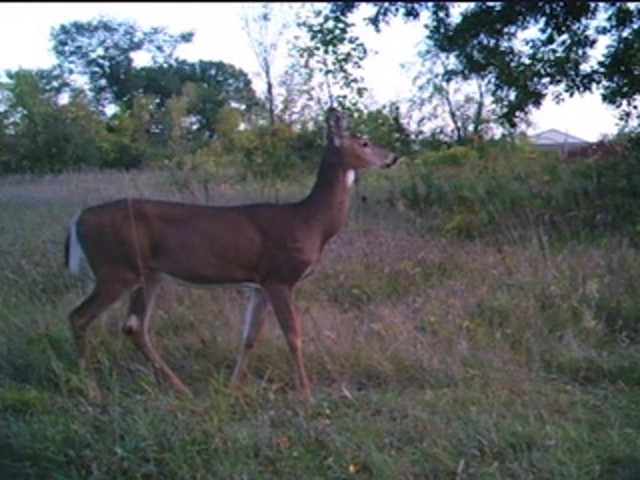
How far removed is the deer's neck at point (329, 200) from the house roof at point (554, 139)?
6523 millimetres

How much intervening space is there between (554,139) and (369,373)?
10037 millimetres

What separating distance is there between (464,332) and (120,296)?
2.44 metres

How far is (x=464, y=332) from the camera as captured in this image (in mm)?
6973

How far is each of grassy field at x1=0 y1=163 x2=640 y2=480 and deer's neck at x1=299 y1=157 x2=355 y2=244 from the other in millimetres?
720

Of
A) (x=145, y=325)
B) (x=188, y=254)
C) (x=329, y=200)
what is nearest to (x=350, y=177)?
(x=329, y=200)

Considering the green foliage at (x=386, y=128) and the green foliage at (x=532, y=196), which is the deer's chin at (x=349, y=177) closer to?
the green foliage at (x=532, y=196)

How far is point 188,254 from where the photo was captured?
6879 mm

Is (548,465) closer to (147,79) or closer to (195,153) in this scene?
(195,153)

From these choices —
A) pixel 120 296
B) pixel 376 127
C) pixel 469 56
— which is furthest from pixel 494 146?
pixel 120 296

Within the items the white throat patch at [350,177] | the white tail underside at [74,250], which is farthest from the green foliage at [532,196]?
the white tail underside at [74,250]

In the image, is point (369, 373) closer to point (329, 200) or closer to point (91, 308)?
point (329, 200)

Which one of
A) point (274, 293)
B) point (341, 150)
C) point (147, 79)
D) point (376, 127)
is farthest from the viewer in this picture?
point (147, 79)

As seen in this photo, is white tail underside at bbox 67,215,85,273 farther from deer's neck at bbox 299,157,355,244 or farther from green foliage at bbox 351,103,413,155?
green foliage at bbox 351,103,413,155

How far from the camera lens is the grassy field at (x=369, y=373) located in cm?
479
